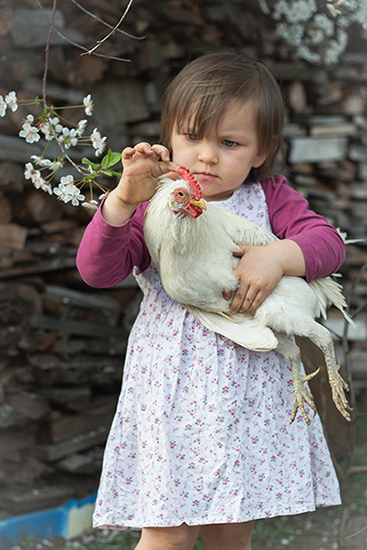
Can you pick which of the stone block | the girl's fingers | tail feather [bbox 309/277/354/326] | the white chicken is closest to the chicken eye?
the white chicken

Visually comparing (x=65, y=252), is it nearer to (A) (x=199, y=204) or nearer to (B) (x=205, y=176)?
(B) (x=205, y=176)

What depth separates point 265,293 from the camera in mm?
1391

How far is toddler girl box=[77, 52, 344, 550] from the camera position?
1.38m

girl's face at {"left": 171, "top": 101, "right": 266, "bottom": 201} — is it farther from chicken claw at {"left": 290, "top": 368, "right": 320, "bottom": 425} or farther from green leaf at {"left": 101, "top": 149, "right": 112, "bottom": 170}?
chicken claw at {"left": 290, "top": 368, "right": 320, "bottom": 425}

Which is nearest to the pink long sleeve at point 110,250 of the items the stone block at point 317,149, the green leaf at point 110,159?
the green leaf at point 110,159

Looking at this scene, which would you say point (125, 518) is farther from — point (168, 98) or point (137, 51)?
point (137, 51)

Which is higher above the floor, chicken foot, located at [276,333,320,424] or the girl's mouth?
the girl's mouth

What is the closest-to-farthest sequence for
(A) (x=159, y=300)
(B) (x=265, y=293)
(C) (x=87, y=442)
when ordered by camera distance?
(B) (x=265, y=293) < (A) (x=159, y=300) < (C) (x=87, y=442)

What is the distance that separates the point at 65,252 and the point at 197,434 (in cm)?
135

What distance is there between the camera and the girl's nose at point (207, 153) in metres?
1.44

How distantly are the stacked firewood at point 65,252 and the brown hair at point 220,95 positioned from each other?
0.73m

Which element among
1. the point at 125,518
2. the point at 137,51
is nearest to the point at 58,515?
the point at 125,518

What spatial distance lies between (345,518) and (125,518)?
977mm

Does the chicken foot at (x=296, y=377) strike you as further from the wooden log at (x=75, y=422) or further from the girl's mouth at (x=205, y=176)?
the wooden log at (x=75, y=422)
